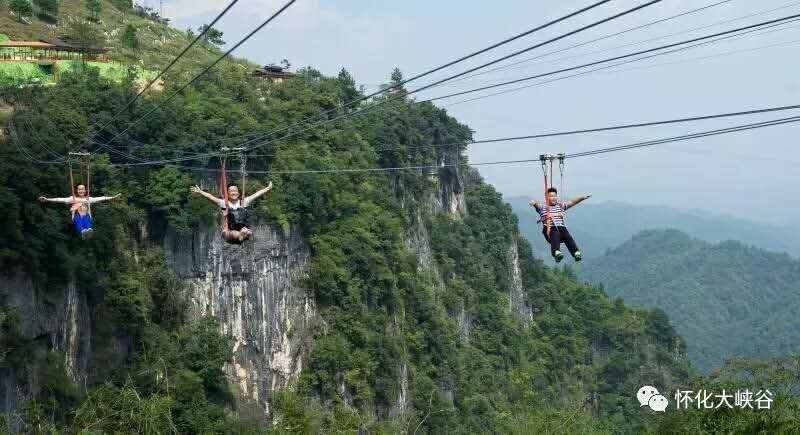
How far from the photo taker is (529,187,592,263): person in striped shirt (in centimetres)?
1711

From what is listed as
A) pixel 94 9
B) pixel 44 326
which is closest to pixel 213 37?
pixel 94 9

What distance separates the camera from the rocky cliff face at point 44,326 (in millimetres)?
28195

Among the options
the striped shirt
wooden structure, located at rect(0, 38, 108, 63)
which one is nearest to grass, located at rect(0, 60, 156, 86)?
wooden structure, located at rect(0, 38, 108, 63)

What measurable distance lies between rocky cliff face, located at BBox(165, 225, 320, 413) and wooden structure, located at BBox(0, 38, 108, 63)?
15037 millimetres

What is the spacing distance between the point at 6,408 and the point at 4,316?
252cm

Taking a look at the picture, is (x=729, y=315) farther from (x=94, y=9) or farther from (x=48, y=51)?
(x=48, y=51)

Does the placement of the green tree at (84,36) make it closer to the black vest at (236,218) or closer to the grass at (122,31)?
the grass at (122,31)

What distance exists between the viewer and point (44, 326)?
102 feet

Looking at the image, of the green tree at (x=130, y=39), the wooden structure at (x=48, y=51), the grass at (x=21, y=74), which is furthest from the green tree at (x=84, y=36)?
the grass at (x=21, y=74)

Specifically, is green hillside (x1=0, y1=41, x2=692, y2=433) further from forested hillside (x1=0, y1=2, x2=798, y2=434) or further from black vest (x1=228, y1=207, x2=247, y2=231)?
black vest (x1=228, y1=207, x2=247, y2=231)

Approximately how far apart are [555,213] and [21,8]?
161 feet

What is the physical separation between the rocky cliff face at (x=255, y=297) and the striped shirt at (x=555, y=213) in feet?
84.9

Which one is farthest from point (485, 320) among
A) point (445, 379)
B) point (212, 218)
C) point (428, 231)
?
point (212, 218)

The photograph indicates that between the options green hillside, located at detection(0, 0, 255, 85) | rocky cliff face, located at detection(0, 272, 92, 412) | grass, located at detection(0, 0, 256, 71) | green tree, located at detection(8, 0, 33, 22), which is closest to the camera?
rocky cliff face, located at detection(0, 272, 92, 412)
